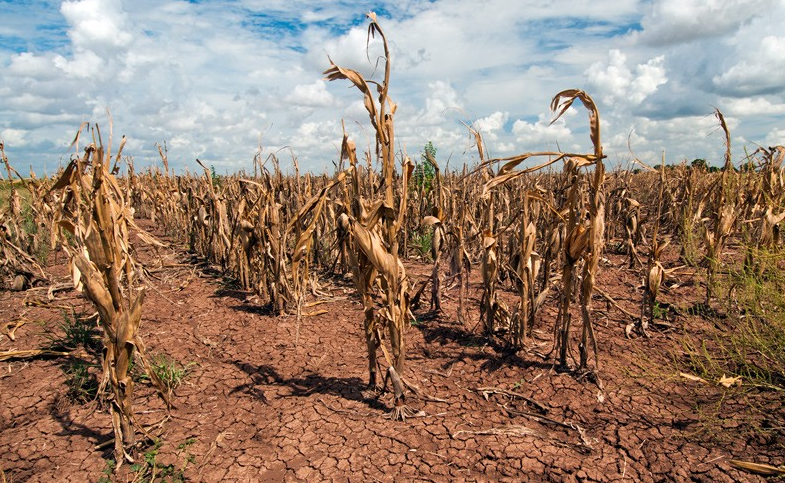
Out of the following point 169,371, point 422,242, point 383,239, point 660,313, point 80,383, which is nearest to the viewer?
point 383,239

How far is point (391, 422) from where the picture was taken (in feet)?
9.37

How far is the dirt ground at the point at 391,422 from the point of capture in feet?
8.09

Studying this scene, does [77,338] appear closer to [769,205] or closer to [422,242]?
[422,242]

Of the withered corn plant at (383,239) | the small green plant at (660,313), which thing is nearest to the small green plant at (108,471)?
the withered corn plant at (383,239)

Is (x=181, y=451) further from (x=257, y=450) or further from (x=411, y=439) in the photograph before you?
(x=411, y=439)

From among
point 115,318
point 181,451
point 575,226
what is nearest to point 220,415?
point 181,451

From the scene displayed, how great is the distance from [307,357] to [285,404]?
2.48ft

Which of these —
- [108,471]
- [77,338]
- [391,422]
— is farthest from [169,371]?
[391,422]

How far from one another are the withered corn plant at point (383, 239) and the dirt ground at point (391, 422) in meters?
0.43

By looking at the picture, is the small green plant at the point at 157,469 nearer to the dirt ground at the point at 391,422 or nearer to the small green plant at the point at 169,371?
the dirt ground at the point at 391,422

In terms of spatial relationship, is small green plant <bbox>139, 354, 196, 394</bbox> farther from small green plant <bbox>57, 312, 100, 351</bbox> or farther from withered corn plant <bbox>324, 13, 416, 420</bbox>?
withered corn plant <bbox>324, 13, 416, 420</bbox>

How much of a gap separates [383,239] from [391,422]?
1.18 meters

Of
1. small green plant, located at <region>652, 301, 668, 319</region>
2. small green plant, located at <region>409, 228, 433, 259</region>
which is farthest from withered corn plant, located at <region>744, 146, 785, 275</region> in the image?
small green plant, located at <region>409, 228, 433, 259</region>

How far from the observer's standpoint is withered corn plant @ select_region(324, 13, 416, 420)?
8.18 feet
